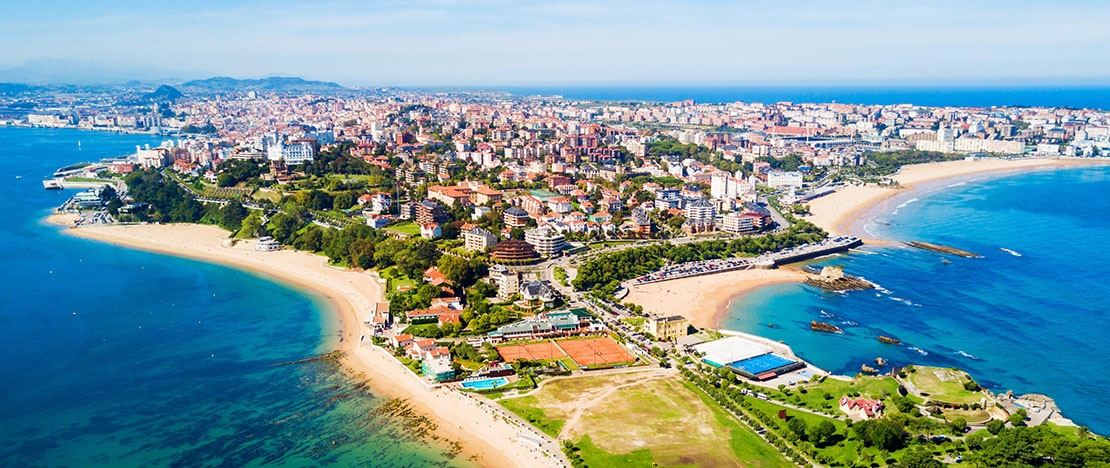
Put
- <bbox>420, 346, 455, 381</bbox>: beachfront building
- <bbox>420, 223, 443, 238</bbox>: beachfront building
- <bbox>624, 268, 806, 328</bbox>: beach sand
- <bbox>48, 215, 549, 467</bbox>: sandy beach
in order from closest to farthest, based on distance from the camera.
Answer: <bbox>48, 215, 549, 467</bbox>: sandy beach
<bbox>420, 346, 455, 381</bbox>: beachfront building
<bbox>624, 268, 806, 328</bbox>: beach sand
<bbox>420, 223, 443, 238</bbox>: beachfront building

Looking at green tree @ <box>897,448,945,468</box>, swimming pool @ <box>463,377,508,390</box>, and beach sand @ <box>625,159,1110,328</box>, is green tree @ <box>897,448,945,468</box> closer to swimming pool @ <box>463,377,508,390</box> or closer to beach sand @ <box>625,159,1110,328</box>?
swimming pool @ <box>463,377,508,390</box>

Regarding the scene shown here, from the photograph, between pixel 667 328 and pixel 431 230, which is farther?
pixel 431 230

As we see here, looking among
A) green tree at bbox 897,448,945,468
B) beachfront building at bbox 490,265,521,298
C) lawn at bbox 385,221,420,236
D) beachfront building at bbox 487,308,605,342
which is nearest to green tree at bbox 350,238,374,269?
lawn at bbox 385,221,420,236

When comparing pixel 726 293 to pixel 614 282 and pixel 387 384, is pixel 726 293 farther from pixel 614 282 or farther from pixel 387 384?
pixel 387 384

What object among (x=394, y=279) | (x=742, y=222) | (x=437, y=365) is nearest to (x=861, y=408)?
(x=437, y=365)

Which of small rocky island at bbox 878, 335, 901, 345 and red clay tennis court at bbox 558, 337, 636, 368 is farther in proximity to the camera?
small rocky island at bbox 878, 335, 901, 345

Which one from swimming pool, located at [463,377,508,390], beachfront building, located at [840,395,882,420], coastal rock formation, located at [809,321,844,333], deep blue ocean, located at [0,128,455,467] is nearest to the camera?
deep blue ocean, located at [0,128,455,467]

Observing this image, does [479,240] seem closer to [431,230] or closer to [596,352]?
[431,230]
